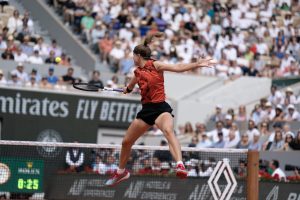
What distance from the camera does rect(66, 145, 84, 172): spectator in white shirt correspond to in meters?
20.1

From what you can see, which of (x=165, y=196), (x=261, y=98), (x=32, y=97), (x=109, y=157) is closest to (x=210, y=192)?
(x=165, y=196)

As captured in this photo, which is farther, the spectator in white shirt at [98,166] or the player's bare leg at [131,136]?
the spectator in white shirt at [98,166]

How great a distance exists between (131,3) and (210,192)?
593 inches

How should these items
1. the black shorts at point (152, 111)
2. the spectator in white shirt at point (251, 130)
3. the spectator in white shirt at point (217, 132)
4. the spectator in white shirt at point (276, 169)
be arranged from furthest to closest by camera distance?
the spectator in white shirt at point (217, 132), the spectator in white shirt at point (251, 130), the spectator in white shirt at point (276, 169), the black shorts at point (152, 111)

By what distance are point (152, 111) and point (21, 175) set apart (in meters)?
4.98

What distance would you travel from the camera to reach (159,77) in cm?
1509

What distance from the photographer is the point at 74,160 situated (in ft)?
67.1

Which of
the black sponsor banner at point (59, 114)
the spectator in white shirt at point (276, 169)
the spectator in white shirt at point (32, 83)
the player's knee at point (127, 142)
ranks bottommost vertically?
the black sponsor banner at point (59, 114)

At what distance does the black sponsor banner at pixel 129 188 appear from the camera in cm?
1895

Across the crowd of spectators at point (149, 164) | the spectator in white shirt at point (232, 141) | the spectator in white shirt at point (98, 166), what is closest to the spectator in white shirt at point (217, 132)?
the spectator in white shirt at point (232, 141)

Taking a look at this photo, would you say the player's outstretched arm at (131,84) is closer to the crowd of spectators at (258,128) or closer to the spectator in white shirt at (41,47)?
the crowd of spectators at (258,128)

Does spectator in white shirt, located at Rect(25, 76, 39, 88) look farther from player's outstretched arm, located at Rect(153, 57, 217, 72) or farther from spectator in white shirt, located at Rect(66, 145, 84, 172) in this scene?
player's outstretched arm, located at Rect(153, 57, 217, 72)

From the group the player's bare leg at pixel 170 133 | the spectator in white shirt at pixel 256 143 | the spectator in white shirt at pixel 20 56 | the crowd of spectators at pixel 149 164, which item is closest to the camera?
the player's bare leg at pixel 170 133

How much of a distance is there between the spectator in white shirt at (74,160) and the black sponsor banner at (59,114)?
5508 millimetres
